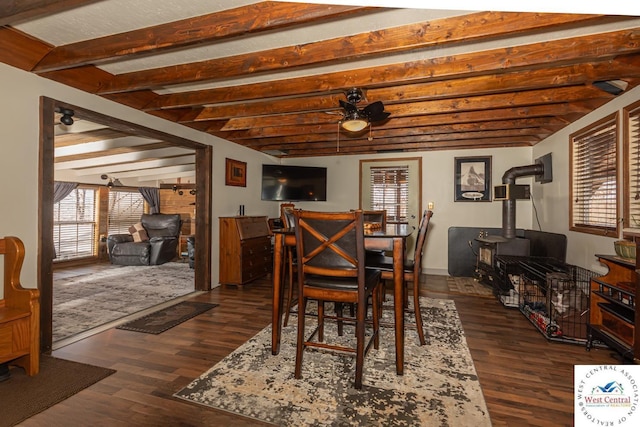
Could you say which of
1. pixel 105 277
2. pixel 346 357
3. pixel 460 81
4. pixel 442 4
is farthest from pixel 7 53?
pixel 105 277

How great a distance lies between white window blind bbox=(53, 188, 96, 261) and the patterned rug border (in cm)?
478

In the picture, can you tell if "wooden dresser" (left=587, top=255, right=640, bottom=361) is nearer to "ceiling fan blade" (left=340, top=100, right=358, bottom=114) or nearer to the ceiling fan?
the ceiling fan

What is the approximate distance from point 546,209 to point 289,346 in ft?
14.0

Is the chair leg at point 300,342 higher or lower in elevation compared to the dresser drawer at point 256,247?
lower

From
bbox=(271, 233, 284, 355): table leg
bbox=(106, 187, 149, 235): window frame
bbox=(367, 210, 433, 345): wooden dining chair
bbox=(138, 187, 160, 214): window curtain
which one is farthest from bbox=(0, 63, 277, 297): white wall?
bbox=(138, 187, 160, 214): window curtain

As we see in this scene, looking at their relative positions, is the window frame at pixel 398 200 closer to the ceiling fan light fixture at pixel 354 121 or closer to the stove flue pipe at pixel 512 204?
the stove flue pipe at pixel 512 204

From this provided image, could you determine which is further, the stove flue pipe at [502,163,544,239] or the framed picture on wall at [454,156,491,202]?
the framed picture on wall at [454,156,491,202]

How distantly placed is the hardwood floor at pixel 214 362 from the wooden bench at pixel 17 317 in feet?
1.08

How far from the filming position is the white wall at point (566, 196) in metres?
2.94

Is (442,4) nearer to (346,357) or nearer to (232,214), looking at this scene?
(346,357)

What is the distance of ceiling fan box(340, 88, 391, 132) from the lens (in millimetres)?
2939

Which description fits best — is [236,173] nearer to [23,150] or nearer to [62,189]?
[23,150]

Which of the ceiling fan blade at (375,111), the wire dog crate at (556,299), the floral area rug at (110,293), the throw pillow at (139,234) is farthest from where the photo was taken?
the throw pillow at (139,234)

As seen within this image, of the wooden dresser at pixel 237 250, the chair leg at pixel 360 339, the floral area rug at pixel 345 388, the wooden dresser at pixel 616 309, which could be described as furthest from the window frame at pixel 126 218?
the wooden dresser at pixel 616 309
